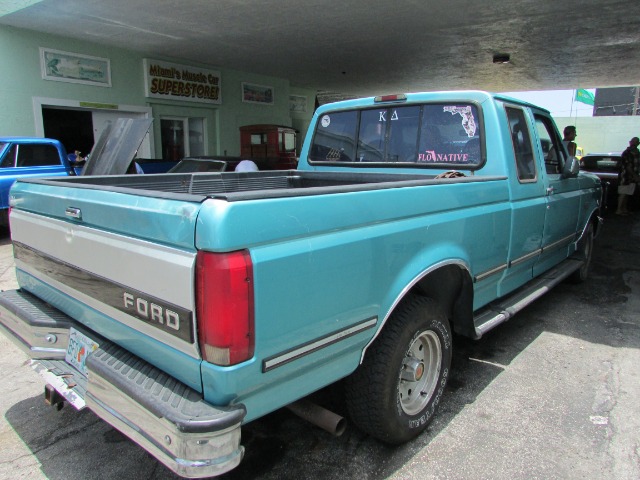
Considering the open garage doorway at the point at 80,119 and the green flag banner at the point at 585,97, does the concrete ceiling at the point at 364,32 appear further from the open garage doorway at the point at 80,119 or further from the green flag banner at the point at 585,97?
the green flag banner at the point at 585,97

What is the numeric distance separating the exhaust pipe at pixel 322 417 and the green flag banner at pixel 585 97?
4407 centimetres

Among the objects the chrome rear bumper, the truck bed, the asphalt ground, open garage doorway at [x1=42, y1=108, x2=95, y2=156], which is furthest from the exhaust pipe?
open garage doorway at [x1=42, y1=108, x2=95, y2=156]

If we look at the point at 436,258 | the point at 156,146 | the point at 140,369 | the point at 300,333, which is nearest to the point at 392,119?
the point at 436,258

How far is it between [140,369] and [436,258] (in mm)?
1635

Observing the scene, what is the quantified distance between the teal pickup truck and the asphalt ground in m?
0.28

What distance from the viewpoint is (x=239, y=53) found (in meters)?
12.7

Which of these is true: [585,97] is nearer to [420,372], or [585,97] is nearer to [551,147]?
[551,147]

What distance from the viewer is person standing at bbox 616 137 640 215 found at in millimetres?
11703

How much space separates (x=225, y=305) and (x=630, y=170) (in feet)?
43.3

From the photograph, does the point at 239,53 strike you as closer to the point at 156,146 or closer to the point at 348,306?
the point at 156,146

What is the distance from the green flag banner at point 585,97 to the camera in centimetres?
3905

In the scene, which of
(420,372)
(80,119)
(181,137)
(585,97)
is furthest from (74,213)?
(585,97)

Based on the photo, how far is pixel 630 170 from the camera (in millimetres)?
11758

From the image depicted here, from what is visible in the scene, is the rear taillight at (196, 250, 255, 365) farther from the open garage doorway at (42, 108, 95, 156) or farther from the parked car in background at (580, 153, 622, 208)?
the parked car in background at (580, 153, 622, 208)
